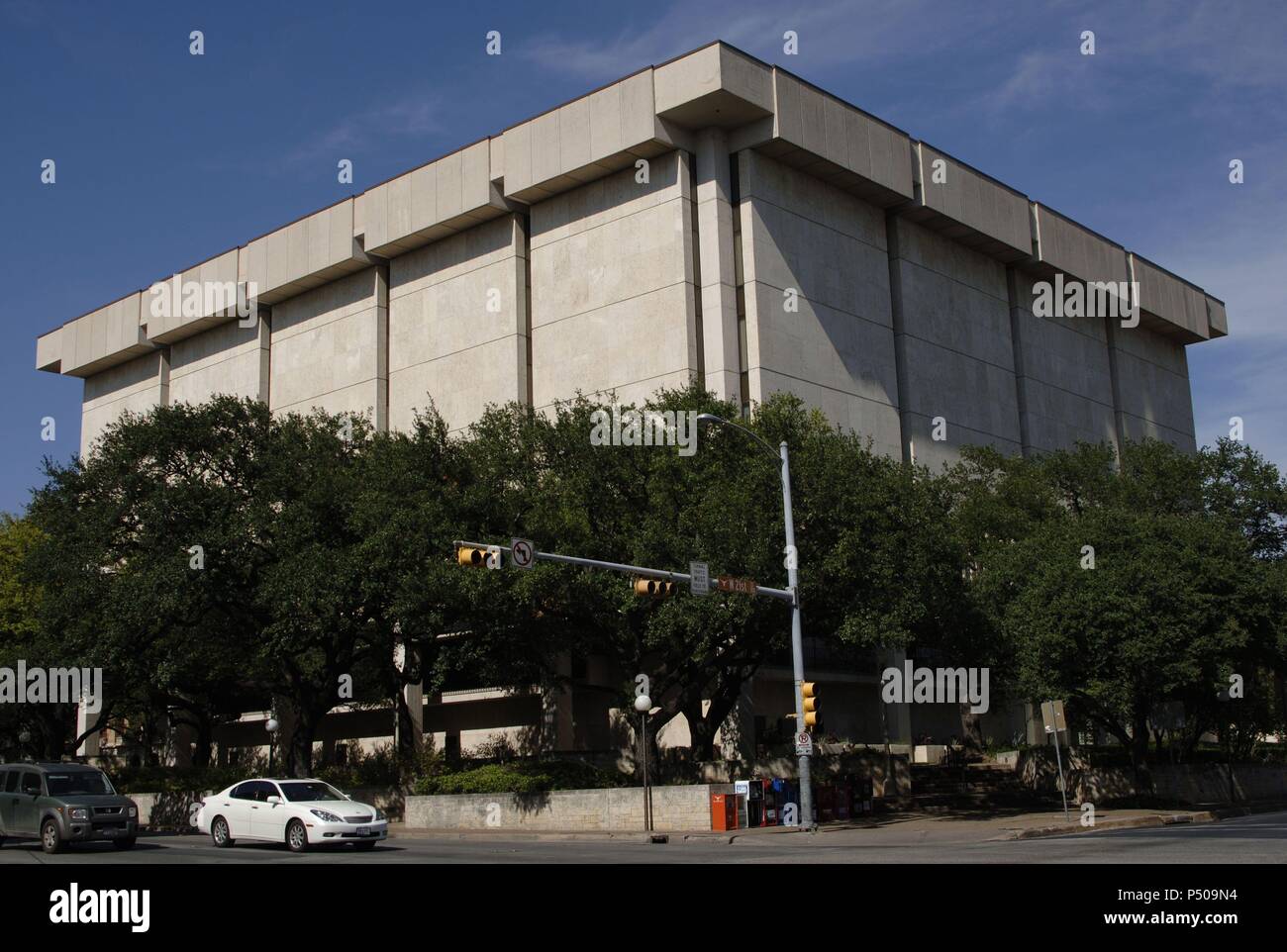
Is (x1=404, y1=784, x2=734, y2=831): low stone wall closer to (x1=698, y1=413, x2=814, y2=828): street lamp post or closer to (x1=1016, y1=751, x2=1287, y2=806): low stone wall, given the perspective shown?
(x1=698, y1=413, x2=814, y2=828): street lamp post

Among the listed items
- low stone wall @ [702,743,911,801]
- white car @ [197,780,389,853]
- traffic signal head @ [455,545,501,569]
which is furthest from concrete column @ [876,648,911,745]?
white car @ [197,780,389,853]

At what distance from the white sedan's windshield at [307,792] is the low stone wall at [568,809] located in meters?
9.06

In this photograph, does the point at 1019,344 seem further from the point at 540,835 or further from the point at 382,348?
the point at 540,835

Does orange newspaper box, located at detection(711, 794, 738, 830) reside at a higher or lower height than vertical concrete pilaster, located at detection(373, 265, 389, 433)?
lower

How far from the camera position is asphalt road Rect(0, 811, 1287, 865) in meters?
19.3

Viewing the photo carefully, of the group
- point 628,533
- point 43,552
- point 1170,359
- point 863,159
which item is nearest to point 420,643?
point 628,533

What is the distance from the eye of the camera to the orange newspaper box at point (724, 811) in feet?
99.2

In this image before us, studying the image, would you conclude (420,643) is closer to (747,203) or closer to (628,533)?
(628,533)

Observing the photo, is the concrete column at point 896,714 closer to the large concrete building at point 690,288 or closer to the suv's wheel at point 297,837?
the large concrete building at point 690,288

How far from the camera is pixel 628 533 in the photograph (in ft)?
111

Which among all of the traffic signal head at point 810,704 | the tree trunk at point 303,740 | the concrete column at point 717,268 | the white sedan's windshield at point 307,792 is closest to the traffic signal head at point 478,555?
the white sedan's windshield at point 307,792

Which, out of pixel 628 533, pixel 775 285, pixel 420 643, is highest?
pixel 775 285

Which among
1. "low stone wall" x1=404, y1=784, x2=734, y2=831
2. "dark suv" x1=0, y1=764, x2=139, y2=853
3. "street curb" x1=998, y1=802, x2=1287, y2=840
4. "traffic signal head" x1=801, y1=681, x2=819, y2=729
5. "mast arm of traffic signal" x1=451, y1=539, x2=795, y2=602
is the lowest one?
"street curb" x1=998, y1=802, x2=1287, y2=840
